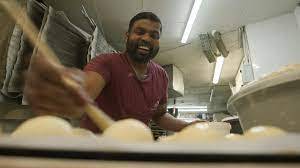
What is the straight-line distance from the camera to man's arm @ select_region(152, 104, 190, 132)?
158 cm

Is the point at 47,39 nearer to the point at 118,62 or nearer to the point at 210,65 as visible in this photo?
the point at 118,62

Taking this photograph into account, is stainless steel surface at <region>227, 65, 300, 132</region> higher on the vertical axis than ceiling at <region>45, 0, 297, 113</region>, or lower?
lower

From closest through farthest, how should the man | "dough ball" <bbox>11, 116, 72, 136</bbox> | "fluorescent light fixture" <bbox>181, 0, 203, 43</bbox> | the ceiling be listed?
1. "dough ball" <bbox>11, 116, 72, 136</bbox>
2. the man
3. "fluorescent light fixture" <bbox>181, 0, 203, 43</bbox>
4. the ceiling

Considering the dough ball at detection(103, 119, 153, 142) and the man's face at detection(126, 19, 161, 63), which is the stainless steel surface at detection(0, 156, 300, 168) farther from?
the man's face at detection(126, 19, 161, 63)

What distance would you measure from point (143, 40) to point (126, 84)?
0.33m

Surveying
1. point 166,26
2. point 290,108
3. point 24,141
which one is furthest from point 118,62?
point 166,26

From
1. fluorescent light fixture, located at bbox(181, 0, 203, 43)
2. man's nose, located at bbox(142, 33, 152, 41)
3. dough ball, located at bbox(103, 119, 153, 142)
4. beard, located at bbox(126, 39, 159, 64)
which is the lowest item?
dough ball, located at bbox(103, 119, 153, 142)

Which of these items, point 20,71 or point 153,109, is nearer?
point 153,109

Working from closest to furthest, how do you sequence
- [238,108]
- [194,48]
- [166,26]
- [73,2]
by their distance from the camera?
[238,108]
[73,2]
[166,26]
[194,48]

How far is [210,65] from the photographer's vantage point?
546cm

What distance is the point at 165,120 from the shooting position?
64.6 inches

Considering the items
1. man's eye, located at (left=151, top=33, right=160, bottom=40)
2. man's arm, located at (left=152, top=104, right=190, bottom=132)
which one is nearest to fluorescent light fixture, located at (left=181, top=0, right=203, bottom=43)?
man's eye, located at (left=151, top=33, right=160, bottom=40)

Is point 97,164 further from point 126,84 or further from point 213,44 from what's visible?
point 213,44

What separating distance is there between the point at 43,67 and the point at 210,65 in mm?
4952
